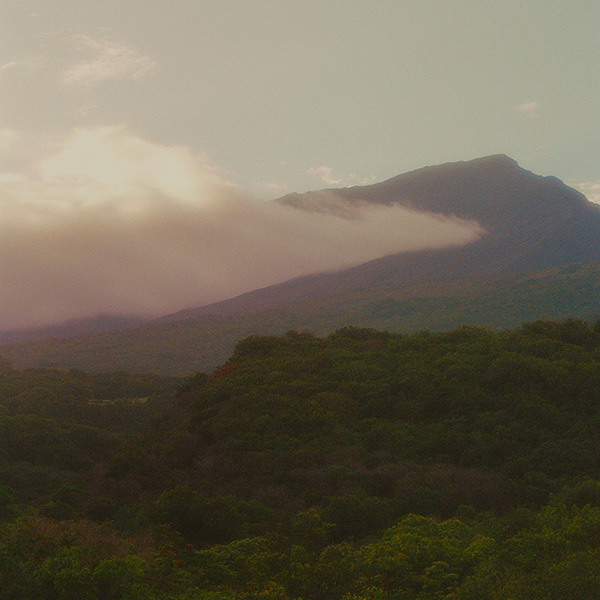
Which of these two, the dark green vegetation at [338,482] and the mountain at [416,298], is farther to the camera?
the mountain at [416,298]

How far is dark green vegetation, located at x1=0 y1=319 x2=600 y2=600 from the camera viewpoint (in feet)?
36.8

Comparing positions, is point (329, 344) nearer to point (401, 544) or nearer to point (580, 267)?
point (401, 544)

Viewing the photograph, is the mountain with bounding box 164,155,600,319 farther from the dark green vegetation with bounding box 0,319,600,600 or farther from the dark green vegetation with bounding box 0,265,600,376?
the dark green vegetation with bounding box 0,319,600,600

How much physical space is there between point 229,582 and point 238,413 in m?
14.8

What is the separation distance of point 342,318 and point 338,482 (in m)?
113

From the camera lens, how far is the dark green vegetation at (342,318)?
111938mm

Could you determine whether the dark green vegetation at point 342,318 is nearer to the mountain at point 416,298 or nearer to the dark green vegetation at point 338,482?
the mountain at point 416,298

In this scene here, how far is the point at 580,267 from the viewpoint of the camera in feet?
422

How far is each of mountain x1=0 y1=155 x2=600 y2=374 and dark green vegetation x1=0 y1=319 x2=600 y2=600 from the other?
71638mm

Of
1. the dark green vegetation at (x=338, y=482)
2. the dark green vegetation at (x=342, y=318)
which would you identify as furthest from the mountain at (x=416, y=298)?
the dark green vegetation at (x=338, y=482)

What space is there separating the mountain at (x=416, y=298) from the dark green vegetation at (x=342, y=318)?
0.76 ft

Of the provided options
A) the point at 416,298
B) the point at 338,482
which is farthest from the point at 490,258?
the point at 338,482

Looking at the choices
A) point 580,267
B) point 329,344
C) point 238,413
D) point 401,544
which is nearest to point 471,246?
point 580,267

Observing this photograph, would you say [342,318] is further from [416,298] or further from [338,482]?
[338,482]
